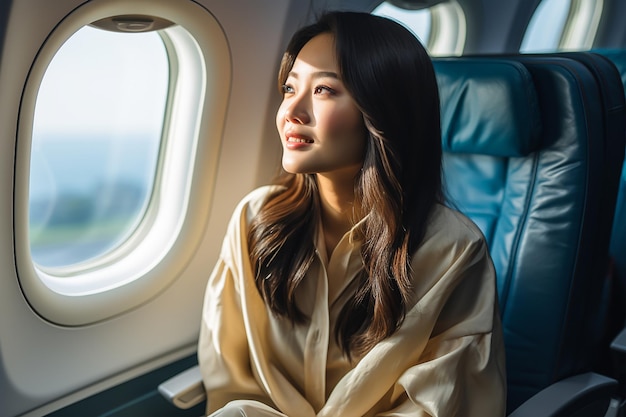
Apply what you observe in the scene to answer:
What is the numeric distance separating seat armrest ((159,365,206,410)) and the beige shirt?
29 millimetres

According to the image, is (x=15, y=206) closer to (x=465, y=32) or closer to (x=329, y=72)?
(x=329, y=72)

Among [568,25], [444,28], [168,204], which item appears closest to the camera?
[168,204]

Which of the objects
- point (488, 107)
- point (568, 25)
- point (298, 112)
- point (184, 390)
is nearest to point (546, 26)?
point (568, 25)

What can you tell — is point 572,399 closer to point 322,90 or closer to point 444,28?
point 322,90

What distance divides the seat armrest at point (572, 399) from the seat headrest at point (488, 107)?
55 centimetres

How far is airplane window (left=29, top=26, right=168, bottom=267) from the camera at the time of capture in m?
1.65

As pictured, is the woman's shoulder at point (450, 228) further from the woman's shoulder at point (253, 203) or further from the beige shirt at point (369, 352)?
the woman's shoulder at point (253, 203)

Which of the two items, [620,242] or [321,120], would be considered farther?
[620,242]

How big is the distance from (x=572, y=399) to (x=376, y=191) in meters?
0.65

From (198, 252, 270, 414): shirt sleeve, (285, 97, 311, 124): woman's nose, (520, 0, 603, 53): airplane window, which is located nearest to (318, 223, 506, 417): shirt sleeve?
(198, 252, 270, 414): shirt sleeve

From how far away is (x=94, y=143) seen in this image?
6.52 ft

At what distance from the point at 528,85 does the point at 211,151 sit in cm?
89

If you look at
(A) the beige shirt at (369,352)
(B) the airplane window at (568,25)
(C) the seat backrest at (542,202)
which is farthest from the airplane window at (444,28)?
(A) the beige shirt at (369,352)

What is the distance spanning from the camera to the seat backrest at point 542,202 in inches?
59.6
